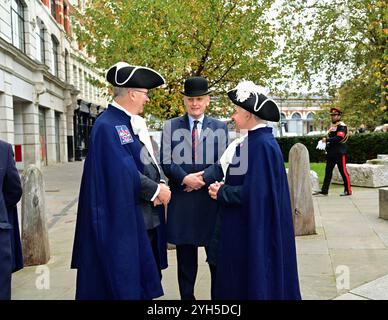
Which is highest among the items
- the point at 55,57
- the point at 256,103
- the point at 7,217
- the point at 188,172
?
the point at 55,57

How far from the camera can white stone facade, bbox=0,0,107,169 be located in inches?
717

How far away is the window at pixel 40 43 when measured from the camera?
79.4 ft

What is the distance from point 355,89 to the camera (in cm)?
2639

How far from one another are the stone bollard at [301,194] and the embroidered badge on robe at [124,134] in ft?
12.8

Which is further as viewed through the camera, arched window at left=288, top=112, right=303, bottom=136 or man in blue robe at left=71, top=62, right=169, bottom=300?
arched window at left=288, top=112, right=303, bottom=136

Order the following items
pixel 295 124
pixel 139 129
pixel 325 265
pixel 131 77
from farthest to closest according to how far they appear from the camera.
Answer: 1. pixel 295 124
2. pixel 325 265
3. pixel 139 129
4. pixel 131 77

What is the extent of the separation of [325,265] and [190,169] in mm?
2250

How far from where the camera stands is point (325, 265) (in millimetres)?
5102

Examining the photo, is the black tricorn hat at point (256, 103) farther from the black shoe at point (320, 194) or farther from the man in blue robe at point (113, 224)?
the black shoe at point (320, 194)

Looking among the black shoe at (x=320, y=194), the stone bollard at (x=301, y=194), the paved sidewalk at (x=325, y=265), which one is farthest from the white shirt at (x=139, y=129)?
the black shoe at (x=320, y=194)

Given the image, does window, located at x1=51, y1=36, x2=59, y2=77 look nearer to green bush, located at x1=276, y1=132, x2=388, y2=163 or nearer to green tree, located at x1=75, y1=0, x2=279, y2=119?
green tree, located at x1=75, y1=0, x2=279, y2=119

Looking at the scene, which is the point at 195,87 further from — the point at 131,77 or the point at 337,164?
the point at 337,164

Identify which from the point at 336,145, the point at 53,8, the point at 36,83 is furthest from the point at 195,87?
the point at 53,8

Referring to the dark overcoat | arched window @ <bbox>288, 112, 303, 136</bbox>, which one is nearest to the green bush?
the dark overcoat
